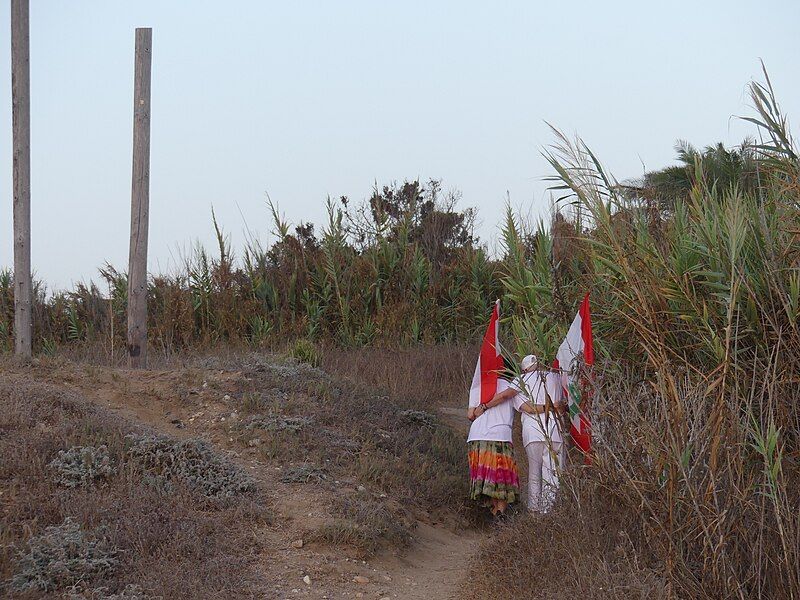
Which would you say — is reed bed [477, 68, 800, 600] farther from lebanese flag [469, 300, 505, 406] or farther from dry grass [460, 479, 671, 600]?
lebanese flag [469, 300, 505, 406]

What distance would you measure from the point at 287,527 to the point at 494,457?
2248mm

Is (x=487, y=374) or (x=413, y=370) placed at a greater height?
(x=487, y=374)

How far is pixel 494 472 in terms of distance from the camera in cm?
825

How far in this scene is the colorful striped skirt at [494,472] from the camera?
27.1ft

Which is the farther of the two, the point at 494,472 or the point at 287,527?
the point at 494,472

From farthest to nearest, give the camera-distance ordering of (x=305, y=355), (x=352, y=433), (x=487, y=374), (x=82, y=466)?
(x=305, y=355), (x=352, y=433), (x=487, y=374), (x=82, y=466)

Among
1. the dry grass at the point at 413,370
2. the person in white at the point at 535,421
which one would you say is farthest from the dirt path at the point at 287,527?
the dry grass at the point at 413,370

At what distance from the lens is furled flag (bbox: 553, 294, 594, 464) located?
6.32m

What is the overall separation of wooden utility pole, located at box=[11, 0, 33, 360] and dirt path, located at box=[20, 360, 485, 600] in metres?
1.61

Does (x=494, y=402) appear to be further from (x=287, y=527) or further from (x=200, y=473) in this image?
(x=200, y=473)

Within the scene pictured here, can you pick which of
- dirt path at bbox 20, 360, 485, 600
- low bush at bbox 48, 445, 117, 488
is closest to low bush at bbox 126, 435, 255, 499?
low bush at bbox 48, 445, 117, 488

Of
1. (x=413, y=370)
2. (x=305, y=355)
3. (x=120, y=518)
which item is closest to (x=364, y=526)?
(x=120, y=518)

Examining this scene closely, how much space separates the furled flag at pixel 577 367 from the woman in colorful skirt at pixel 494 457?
4.66 feet

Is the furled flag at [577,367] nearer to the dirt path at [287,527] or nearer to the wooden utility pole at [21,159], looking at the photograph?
the dirt path at [287,527]
